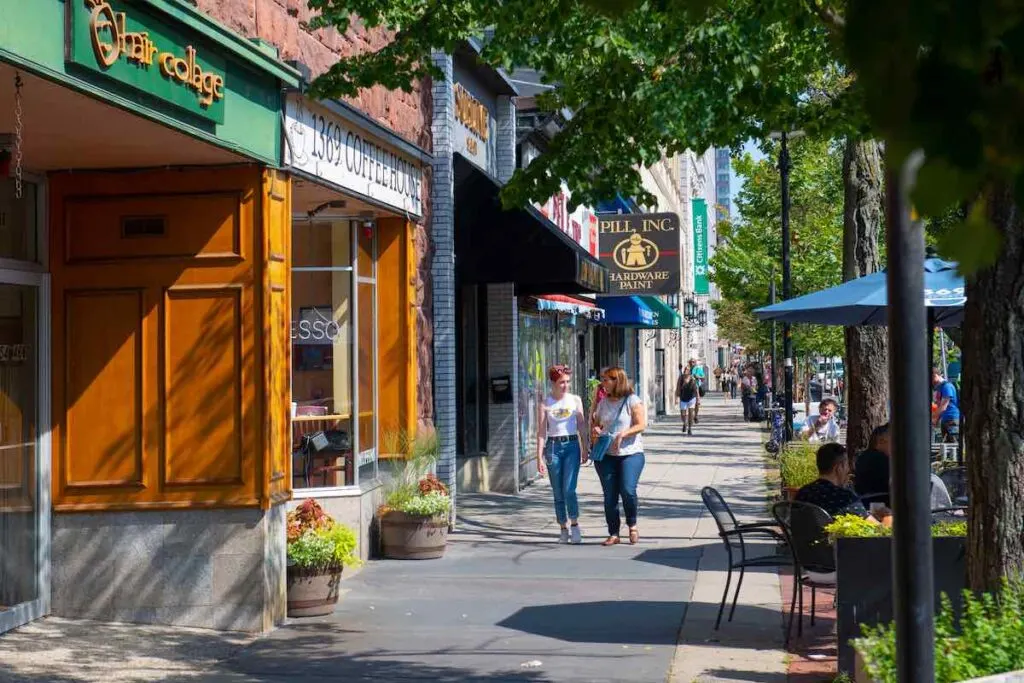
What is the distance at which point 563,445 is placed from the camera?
44.5ft

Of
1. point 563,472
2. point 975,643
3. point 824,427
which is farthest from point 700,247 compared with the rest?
point 975,643

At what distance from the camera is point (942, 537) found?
7.22 m

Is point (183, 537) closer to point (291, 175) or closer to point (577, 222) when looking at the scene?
point (291, 175)

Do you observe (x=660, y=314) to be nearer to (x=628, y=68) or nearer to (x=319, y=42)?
(x=319, y=42)

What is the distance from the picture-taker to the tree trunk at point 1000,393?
616cm

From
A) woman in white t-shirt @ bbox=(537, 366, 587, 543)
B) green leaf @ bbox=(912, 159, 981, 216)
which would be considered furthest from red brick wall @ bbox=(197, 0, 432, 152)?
green leaf @ bbox=(912, 159, 981, 216)

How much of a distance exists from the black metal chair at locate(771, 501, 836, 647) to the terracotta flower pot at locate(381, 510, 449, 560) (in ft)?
13.9

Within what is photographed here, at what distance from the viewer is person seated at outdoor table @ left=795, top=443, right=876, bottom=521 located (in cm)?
859

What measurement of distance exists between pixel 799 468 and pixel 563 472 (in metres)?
2.44

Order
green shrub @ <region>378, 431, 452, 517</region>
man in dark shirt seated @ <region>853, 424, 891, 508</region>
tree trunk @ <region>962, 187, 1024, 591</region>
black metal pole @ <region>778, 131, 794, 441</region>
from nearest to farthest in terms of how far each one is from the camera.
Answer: tree trunk @ <region>962, 187, 1024, 591</region> → man in dark shirt seated @ <region>853, 424, 891, 508</region> → green shrub @ <region>378, 431, 452, 517</region> → black metal pole @ <region>778, 131, 794, 441</region>

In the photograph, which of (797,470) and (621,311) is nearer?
(797,470)

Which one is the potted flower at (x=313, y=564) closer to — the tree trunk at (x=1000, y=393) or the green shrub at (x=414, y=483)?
the green shrub at (x=414, y=483)

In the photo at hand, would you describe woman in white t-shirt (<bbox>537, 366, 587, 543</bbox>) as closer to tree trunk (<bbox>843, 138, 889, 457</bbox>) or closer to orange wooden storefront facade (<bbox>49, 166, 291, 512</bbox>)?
tree trunk (<bbox>843, 138, 889, 457</bbox>)

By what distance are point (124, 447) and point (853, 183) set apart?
30.0ft
